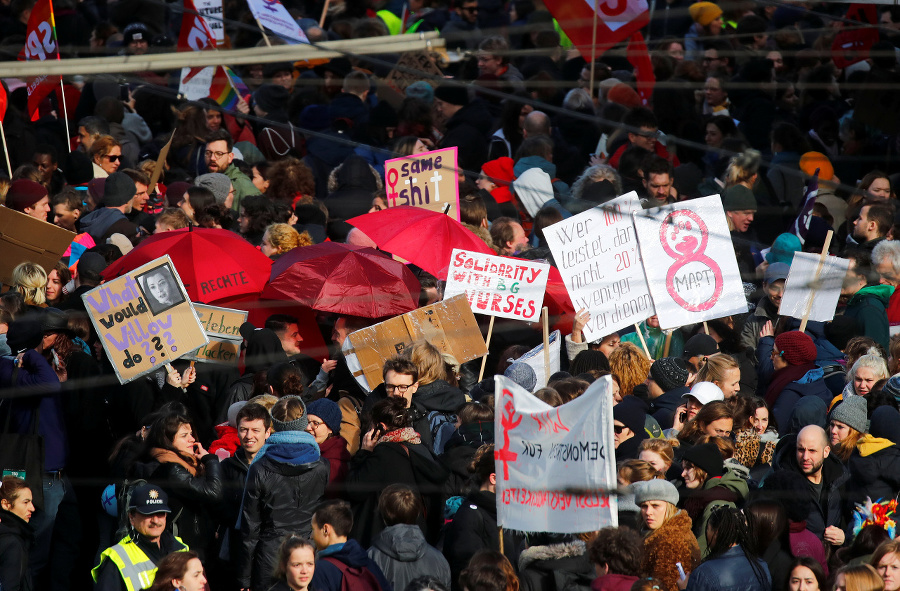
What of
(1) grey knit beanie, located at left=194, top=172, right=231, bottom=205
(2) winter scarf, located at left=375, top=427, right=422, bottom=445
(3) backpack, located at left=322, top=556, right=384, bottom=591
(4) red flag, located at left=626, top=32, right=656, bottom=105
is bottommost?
(3) backpack, located at left=322, top=556, right=384, bottom=591

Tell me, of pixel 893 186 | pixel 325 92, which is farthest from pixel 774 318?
pixel 325 92

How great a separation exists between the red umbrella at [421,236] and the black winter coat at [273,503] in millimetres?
2584

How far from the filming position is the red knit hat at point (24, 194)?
8.98 meters

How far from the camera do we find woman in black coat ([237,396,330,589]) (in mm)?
6168

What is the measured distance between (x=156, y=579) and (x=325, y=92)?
27.2 feet

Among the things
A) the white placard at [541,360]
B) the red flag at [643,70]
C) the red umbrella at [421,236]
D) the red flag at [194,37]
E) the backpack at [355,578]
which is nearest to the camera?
the backpack at [355,578]

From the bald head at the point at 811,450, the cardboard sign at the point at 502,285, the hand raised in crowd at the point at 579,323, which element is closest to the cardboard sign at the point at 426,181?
the cardboard sign at the point at 502,285

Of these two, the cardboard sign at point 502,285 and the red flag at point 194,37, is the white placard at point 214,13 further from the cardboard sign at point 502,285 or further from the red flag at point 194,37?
the cardboard sign at point 502,285

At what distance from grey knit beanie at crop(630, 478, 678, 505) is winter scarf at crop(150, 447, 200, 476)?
219 cm

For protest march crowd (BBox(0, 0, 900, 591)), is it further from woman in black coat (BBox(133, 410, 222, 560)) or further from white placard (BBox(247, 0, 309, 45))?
white placard (BBox(247, 0, 309, 45))

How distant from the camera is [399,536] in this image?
224 inches

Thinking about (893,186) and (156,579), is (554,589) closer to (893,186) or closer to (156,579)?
(156,579)

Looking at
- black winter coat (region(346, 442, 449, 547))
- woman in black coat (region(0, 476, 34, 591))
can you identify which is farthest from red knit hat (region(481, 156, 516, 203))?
woman in black coat (region(0, 476, 34, 591))

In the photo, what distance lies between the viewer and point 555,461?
562cm
